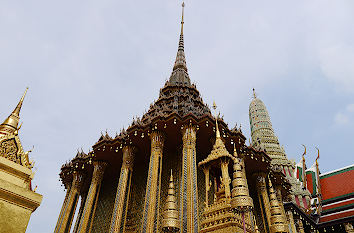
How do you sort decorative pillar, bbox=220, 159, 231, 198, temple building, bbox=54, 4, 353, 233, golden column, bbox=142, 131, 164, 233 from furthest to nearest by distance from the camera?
1. golden column, bbox=142, 131, 164, 233
2. temple building, bbox=54, 4, 353, 233
3. decorative pillar, bbox=220, 159, 231, 198

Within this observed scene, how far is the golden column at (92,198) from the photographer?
1165cm

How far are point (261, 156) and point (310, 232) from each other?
1029 cm

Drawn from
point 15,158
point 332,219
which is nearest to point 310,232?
point 332,219

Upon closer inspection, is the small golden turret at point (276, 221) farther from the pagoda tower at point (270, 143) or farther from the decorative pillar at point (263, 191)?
the pagoda tower at point (270, 143)

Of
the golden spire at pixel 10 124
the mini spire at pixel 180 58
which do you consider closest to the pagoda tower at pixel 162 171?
the mini spire at pixel 180 58

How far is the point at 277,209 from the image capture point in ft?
22.5

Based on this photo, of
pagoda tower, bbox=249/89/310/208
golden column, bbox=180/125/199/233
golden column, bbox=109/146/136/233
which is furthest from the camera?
pagoda tower, bbox=249/89/310/208

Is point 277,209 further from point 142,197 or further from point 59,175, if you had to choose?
point 59,175

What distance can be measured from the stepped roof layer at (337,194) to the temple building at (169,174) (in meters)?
1.77

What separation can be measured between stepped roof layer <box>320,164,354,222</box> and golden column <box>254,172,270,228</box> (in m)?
8.93

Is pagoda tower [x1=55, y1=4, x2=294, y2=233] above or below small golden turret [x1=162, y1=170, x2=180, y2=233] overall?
above

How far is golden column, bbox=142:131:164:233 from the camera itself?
9.61 metres

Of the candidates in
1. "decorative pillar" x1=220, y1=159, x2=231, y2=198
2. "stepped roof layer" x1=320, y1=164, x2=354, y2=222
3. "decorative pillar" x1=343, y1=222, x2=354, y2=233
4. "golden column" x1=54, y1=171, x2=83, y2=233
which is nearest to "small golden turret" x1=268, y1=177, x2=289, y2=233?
"decorative pillar" x1=220, y1=159, x2=231, y2=198

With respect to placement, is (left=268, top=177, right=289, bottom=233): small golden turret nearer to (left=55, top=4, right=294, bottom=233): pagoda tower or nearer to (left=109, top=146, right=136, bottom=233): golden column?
(left=55, top=4, right=294, bottom=233): pagoda tower
